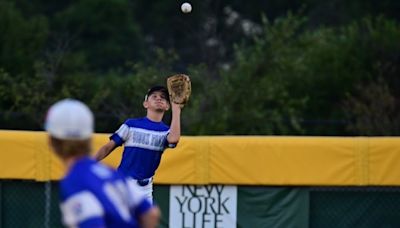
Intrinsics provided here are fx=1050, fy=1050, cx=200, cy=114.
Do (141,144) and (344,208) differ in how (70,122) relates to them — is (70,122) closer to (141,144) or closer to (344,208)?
(141,144)

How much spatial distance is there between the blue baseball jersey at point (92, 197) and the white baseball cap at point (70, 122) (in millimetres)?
132

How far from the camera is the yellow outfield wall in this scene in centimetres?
1082

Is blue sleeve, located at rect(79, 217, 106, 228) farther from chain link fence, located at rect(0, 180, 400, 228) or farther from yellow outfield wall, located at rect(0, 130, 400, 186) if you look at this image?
chain link fence, located at rect(0, 180, 400, 228)

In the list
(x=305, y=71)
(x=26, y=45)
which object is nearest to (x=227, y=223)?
(x=305, y=71)

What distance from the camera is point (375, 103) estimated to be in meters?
17.8

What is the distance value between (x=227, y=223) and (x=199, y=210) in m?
0.32

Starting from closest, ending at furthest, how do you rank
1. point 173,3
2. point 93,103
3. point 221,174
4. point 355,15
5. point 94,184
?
1. point 94,184
2. point 221,174
3. point 93,103
4. point 355,15
5. point 173,3

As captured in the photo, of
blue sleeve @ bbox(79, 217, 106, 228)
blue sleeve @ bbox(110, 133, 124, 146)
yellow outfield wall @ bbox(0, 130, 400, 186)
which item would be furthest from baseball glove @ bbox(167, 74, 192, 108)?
blue sleeve @ bbox(79, 217, 106, 228)

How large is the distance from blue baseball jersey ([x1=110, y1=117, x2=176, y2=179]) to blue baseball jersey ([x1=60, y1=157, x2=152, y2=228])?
13.6 ft

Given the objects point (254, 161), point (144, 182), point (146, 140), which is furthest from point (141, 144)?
point (254, 161)

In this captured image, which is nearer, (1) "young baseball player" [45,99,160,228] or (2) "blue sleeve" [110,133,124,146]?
(1) "young baseball player" [45,99,160,228]

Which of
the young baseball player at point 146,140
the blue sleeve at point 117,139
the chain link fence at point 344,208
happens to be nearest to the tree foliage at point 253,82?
the chain link fence at point 344,208

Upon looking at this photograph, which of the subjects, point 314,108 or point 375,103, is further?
point 314,108

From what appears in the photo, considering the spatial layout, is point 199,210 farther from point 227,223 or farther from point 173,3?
point 173,3
